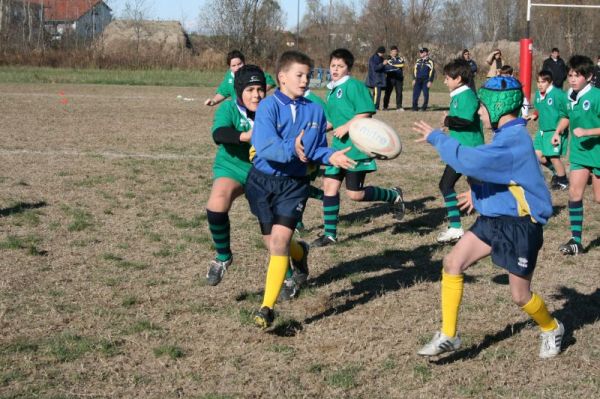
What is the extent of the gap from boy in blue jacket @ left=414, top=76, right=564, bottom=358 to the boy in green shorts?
5.85 m

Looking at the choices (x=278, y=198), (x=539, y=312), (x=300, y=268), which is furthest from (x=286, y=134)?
(x=539, y=312)

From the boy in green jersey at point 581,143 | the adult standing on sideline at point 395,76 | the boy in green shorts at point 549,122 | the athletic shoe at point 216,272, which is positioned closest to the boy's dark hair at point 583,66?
the boy in green jersey at point 581,143

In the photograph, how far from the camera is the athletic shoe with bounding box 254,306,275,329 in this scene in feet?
17.3

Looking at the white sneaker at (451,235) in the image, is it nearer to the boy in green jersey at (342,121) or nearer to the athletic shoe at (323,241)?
the boy in green jersey at (342,121)

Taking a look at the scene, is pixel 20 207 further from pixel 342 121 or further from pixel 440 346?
pixel 440 346

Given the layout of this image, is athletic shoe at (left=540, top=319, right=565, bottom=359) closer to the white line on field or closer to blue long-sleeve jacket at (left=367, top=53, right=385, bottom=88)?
the white line on field

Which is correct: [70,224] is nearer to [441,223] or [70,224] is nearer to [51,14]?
[441,223]

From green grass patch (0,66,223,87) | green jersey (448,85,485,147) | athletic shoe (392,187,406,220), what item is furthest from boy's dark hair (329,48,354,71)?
green grass patch (0,66,223,87)

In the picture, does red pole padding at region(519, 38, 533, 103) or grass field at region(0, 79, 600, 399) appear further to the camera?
red pole padding at region(519, 38, 533, 103)

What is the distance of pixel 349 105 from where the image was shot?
8227 mm

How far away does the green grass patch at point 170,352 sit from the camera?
502 centimetres

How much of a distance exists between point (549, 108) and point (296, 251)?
6.10 meters

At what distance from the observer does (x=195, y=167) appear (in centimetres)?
1263

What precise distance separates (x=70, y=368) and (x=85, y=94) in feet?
76.7
